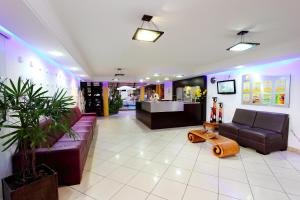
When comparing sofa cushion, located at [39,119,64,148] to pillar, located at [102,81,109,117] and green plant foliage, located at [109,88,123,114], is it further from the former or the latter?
green plant foliage, located at [109,88,123,114]

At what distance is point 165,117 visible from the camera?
6.16 metres

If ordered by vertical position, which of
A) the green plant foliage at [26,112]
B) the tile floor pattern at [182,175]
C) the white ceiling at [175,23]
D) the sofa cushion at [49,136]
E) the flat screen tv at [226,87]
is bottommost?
the tile floor pattern at [182,175]

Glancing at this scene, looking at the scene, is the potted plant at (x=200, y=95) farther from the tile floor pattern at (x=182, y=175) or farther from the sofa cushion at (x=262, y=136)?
the tile floor pattern at (x=182, y=175)

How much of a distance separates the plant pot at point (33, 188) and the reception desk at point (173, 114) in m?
4.29

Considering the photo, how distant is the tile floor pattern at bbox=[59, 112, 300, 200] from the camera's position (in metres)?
2.19

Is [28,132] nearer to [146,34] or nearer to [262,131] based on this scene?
[146,34]

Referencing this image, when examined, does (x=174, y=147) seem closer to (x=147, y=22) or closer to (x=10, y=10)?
(x=147, y=22)

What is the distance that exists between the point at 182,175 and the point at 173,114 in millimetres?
3683

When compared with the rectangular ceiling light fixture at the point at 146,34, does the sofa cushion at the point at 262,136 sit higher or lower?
lower

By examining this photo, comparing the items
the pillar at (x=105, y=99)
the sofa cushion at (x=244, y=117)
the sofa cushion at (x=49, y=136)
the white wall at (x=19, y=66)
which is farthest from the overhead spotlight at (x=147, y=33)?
the pillar at (x=105, y=99)

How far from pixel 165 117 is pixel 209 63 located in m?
2.61

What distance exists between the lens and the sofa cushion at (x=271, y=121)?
3783mm

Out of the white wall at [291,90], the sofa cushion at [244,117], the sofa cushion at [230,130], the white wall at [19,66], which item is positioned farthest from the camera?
the sofa cushion at [244,117]

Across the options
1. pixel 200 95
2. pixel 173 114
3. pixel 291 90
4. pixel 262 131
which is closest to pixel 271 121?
pixel 262 131
